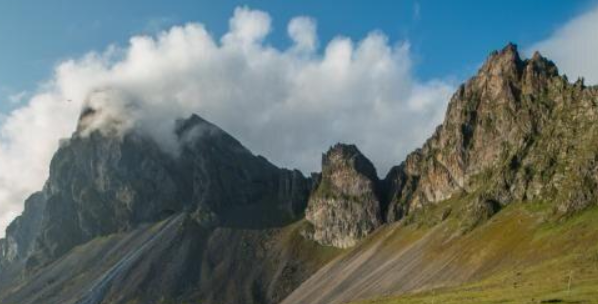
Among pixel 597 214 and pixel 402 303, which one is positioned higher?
pixel 597 214

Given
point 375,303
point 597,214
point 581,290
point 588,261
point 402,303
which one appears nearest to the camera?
point 581,290

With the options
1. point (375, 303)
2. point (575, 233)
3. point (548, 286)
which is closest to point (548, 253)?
point (575, 233)

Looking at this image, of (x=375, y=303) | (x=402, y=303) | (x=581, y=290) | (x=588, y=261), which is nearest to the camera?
(x=581, y=290)

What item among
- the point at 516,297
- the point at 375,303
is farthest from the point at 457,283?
the point at 516,297

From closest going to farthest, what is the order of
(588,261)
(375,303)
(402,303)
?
(402,303) < (375,303) < (588,261)

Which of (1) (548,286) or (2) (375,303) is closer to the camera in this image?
(1) (548,286)

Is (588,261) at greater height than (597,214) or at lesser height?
lesser

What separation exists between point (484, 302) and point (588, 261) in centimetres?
7064

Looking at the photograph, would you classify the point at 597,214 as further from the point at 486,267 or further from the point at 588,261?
the point at 588,261

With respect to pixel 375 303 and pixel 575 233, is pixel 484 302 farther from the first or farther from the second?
pixel 575 233

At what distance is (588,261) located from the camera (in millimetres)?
142875

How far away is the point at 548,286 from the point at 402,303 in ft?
71.4

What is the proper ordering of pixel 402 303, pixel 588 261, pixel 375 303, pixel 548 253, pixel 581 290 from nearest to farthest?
1. pixel 581 290
2. pixel 402 303
3. pixel 375 303
4. pixel 588 261
5. pixel 548 253

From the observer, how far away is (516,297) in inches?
3378
